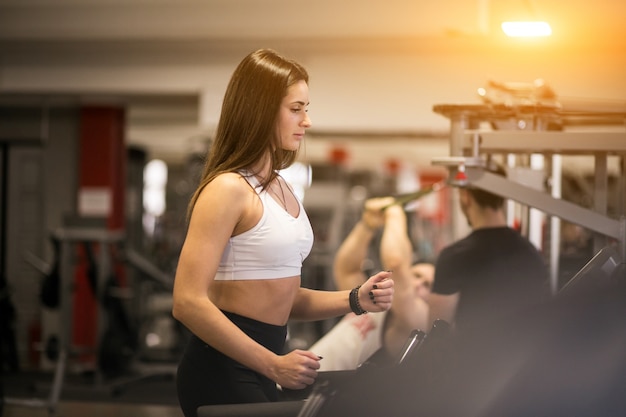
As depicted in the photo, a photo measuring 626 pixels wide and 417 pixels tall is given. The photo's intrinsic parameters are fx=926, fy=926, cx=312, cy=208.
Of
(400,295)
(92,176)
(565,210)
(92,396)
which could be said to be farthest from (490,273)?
(92,176)

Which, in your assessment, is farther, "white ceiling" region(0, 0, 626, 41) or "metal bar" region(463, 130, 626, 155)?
"white ceiling" region(0, 0, 626, 41)

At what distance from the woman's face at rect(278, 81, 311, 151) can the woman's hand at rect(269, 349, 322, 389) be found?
41cm

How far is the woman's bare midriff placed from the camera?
1.77 meters

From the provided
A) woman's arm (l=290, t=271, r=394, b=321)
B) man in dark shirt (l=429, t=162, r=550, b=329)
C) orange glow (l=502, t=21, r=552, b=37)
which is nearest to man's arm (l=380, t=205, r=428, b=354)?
man in dark shirt (l=429, t=162, r=550, b=329)

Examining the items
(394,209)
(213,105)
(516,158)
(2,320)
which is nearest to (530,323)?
(394,209)

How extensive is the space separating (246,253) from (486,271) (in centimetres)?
152

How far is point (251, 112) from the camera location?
177cm

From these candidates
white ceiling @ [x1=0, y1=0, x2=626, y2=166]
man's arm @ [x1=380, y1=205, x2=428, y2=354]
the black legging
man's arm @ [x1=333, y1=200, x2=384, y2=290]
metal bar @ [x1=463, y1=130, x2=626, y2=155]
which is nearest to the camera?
the black legging

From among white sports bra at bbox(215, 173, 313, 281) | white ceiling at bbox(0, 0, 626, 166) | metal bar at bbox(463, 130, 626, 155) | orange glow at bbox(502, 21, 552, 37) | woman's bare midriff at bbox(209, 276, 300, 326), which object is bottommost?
woman's bare midriff at bbox(209, 276, 300, 326)

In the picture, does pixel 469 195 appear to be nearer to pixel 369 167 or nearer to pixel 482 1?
pixel 482 1

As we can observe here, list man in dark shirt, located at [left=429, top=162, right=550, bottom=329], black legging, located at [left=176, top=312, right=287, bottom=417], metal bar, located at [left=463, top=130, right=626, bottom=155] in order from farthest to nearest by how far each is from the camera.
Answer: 1. man in dark shirt, located at [left=429, top=162, right=550, bottom=329]
2. metal bar, located at [left=463, top=130, right=626, bottom=155]
3. black legging, located at [left=176, top=312, right=287, bottom=417]

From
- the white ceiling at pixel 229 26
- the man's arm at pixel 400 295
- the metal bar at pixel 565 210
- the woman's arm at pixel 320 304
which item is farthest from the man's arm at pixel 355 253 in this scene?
the white ceiling at pixel 229 26

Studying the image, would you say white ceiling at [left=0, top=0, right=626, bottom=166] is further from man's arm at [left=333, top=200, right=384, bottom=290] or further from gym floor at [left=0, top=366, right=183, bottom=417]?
man's arm at [left=333, top=200, right=384, bottom=290]

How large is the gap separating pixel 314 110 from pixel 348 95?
0.97ft
